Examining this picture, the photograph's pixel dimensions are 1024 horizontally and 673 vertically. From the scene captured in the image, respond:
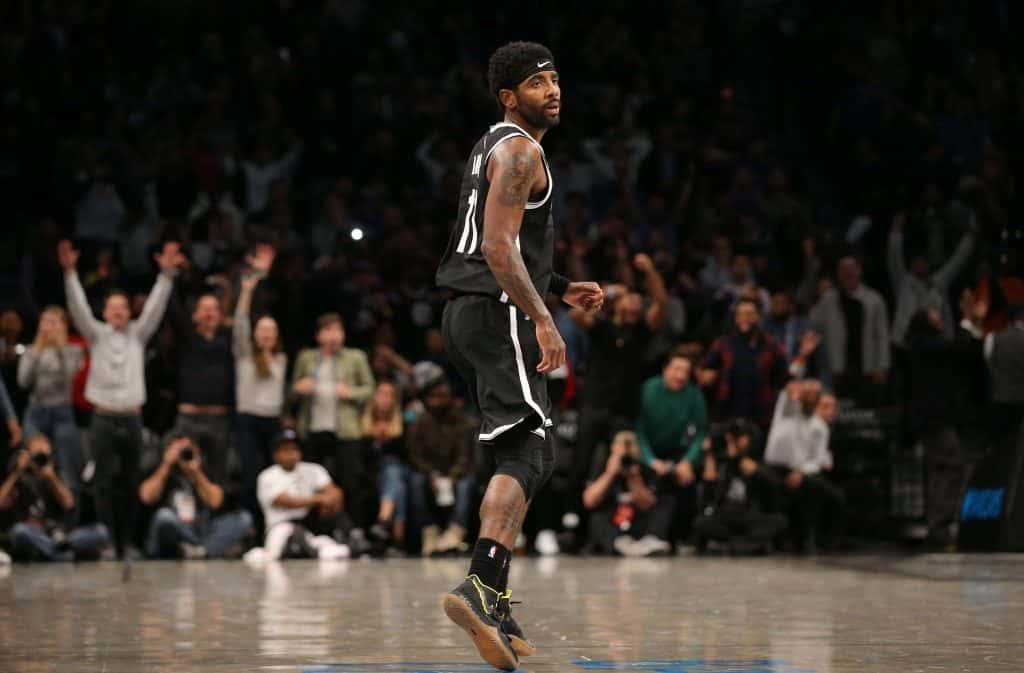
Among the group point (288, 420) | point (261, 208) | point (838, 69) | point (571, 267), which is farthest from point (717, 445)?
point (838, 69)

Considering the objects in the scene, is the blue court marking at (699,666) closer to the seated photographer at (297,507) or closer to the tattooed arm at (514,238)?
the tattooed arm at (514,238)

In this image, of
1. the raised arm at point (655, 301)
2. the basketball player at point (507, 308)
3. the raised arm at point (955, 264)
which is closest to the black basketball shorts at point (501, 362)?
the basketball player at point (507, 308)

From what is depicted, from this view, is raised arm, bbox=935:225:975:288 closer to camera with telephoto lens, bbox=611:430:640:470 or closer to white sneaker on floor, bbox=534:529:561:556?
camera with telephoto lens, bbox=611:430:640:470

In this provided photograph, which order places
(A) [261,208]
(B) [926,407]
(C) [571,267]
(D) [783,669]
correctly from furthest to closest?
Result: (A) [261,208], (C) [571,267], (B) [926,407], (D) [783,669]

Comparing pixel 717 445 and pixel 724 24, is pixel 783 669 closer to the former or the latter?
pixel 717 445

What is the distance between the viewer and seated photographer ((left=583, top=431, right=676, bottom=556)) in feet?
45.6

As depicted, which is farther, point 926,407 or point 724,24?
point 724,24

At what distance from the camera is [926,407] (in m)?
13.9

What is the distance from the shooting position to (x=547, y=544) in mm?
13859

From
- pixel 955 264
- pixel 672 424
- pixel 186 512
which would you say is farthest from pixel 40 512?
pixel 955 264

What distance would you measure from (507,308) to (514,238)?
10.7 inches

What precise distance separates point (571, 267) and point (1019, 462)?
4847mm

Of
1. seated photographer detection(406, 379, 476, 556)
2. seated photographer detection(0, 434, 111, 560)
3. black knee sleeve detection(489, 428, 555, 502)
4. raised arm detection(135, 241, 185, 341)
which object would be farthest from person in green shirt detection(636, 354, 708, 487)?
black knee sleeve detection(489, 428, 555, 502)

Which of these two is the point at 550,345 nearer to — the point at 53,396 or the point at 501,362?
the point at 501,362
